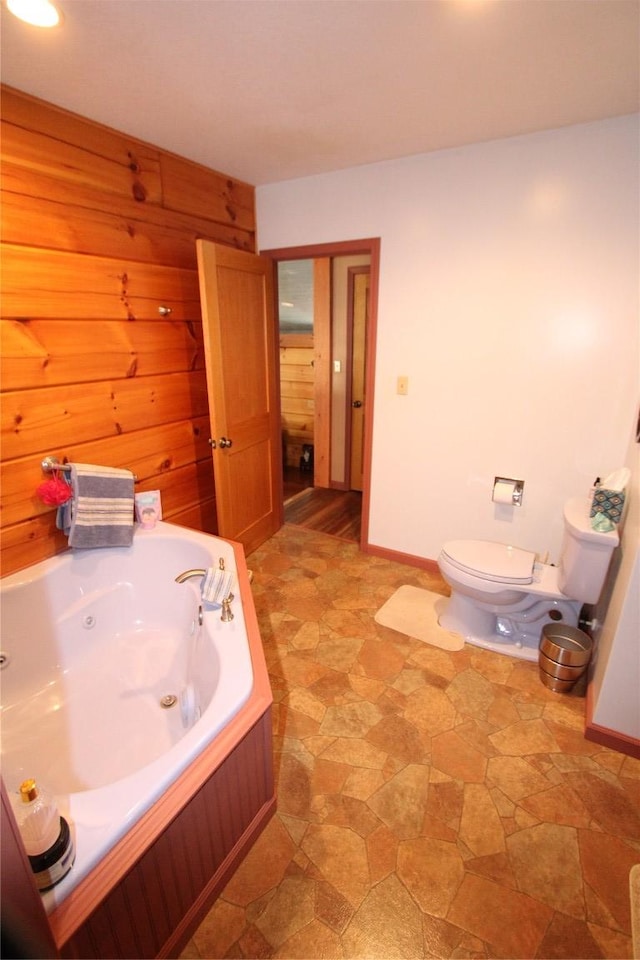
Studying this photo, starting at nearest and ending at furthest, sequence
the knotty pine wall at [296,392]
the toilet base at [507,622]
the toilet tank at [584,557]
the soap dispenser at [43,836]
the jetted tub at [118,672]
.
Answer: the soap dispenser at [43,836] < the jetted tub at [118,672] < the toilet tank at [584,557] < the toilet base at [507,622] < the knotty pine wall at [296,392]

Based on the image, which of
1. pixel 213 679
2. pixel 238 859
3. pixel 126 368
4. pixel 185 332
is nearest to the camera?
pixel 238 859

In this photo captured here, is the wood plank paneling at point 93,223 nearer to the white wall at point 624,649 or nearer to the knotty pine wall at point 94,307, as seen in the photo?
the knotty pine wall at point 94,307

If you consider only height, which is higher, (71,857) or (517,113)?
(517,113)

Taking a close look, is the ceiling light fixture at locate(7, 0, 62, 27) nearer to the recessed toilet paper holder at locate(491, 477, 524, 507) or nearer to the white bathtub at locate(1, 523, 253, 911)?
the white bathtub at locate(1, 523, 253, 911)

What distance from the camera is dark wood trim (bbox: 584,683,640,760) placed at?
162 centimetres

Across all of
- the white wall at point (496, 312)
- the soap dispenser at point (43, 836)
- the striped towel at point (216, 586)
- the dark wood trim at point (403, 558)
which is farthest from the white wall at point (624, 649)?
the soap dispenser at point (43, 836)

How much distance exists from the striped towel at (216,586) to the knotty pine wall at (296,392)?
3000mm

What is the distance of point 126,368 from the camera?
2.16m

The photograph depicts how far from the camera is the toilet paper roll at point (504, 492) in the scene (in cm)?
241

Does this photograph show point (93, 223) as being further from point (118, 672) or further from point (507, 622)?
point (507, 622)

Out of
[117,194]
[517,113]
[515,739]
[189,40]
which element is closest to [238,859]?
[515,739]

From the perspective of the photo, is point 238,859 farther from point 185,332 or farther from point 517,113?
point 517,113

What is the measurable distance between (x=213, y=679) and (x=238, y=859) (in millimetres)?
503

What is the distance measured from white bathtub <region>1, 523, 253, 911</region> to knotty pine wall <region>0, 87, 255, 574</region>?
0.26m
